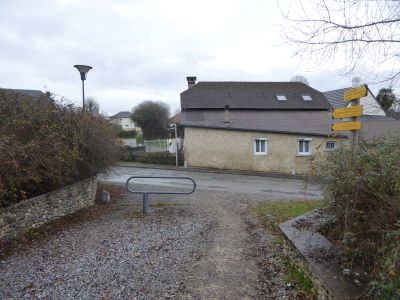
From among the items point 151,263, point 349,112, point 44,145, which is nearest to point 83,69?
point 44,145

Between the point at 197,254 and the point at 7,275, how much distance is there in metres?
2.99

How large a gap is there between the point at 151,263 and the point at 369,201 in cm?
343

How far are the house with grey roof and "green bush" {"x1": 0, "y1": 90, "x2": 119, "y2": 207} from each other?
1295cm

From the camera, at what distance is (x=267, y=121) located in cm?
2533

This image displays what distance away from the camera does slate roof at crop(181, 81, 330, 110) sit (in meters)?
28.0

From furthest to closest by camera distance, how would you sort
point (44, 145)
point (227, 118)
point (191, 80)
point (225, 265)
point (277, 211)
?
point (191, 80)
point (227, 118)
point (277, 211)
point (44, 145)
point (225, 265)

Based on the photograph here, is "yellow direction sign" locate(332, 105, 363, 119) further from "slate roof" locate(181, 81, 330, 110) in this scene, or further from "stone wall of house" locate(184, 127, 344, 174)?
"slate roof" locate(181, 81, 330, 110)

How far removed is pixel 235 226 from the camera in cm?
798

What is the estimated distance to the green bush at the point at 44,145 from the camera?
6.89 metres

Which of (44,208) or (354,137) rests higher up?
(354,137)

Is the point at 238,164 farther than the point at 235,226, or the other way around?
the point at 238,164

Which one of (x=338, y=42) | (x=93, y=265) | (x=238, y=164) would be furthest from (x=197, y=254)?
(x=238, y=164)

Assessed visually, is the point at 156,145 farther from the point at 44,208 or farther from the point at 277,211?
the point at 44,208

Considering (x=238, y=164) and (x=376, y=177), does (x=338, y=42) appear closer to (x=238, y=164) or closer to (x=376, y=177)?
(x=376, y=177)
